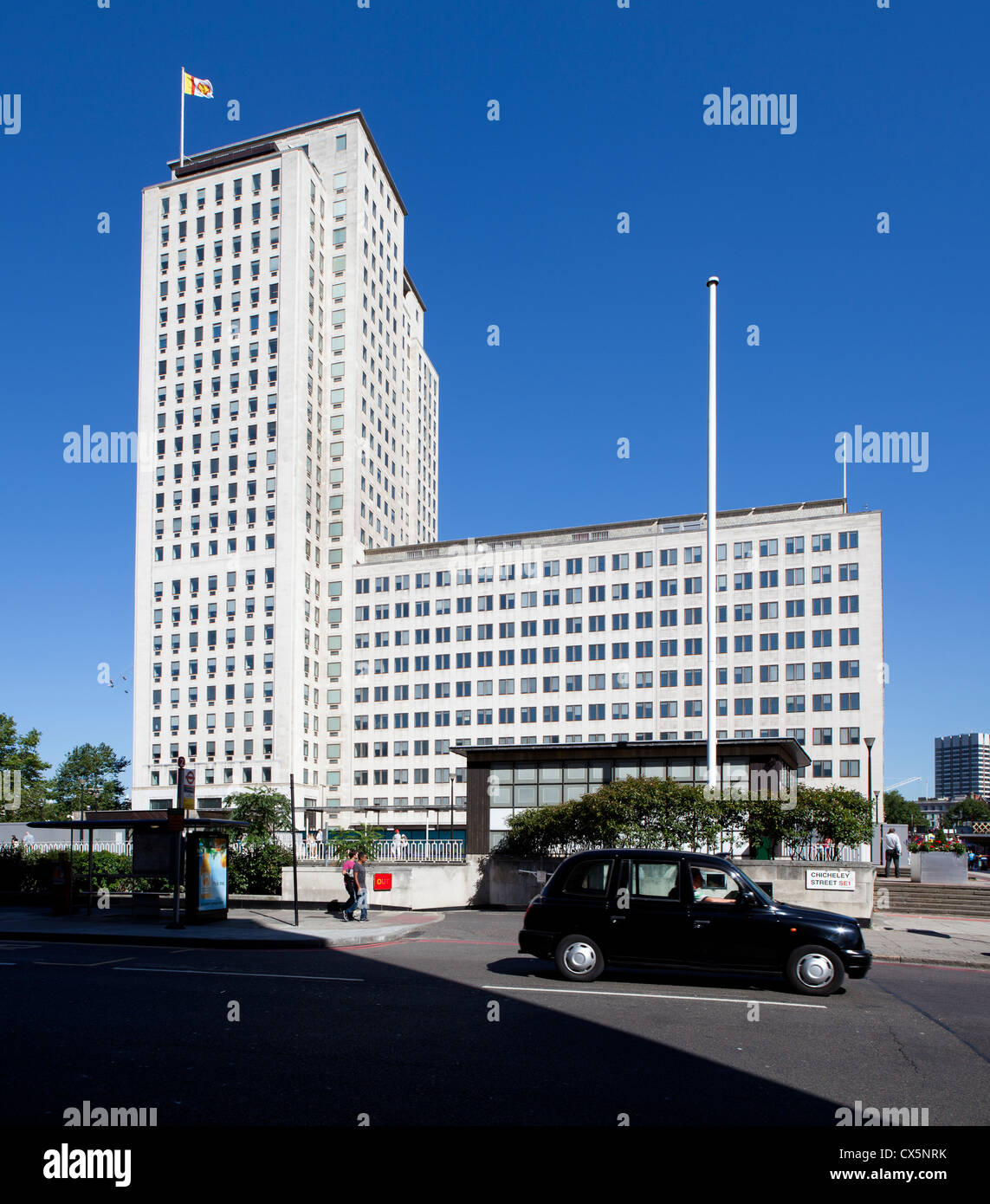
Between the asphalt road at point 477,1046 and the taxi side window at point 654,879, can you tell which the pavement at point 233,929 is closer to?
the asphalt road at point 477,1046

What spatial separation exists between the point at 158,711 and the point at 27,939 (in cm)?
7346

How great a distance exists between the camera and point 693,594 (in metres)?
86.2

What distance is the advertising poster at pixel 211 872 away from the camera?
73.6ft

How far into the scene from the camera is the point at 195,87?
87125mm

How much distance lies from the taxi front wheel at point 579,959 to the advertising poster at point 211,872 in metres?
11.9

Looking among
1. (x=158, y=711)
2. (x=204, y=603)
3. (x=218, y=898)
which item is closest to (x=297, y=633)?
(x=204, y=603)

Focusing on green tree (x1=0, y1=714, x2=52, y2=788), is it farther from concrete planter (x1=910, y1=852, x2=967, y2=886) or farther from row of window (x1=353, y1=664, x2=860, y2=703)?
concrete planter (x1=910, y1=852, x2=967, y2=886)

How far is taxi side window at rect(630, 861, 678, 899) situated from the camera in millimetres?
13094

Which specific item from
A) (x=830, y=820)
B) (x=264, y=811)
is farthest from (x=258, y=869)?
(x=830, y=820)

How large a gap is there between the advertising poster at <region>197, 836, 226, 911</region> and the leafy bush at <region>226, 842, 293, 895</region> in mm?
5260

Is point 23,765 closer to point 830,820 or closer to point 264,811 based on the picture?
point 264,811

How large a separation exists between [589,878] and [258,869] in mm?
18053

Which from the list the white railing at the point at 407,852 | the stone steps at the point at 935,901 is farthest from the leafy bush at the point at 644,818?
the stone steps at the point at 935,901

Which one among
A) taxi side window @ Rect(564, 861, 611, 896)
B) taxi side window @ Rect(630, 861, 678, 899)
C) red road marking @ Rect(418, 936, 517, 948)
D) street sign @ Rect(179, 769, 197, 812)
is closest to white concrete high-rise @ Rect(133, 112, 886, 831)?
street sign @ Rect(179, 769, 197, 812)
